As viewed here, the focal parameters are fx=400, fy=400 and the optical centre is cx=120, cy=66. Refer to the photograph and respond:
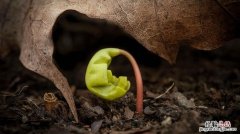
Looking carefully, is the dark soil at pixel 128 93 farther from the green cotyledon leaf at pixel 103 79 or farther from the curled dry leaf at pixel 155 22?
the curled dry leaf at pixel 155 22

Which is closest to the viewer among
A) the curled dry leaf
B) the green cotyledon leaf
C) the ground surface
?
the ground surface

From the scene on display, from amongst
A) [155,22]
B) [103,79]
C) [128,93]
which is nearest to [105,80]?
[103,79]

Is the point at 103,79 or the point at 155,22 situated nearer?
the point at 103,79

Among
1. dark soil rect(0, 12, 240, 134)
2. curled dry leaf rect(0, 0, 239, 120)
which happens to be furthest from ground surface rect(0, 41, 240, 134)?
curled dry leaf rect(0, 0, 239, 120)

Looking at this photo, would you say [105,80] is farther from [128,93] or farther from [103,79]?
[128,93]

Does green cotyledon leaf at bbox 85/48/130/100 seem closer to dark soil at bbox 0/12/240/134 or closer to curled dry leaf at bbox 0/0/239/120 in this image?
dark soil at bbox 0/12/240/134

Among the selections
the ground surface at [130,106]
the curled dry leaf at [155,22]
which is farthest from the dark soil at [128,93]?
the curled dry leaf at [155,22]
